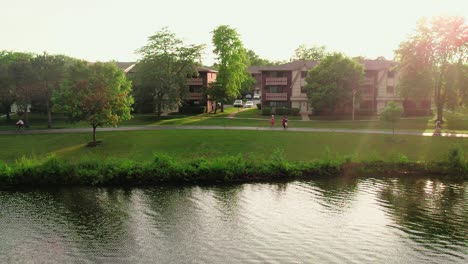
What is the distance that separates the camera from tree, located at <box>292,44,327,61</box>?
146m

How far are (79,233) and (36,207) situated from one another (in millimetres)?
6635

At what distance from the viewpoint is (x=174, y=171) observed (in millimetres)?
34531

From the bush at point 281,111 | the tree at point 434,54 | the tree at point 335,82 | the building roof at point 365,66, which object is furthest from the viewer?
the building roof at point 365,66

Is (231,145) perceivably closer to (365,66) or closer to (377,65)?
(365,66)

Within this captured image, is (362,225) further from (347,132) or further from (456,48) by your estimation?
(456,48)

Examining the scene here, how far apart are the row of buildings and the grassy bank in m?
45.4

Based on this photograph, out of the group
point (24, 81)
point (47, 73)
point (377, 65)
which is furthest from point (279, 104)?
point (24, 81)

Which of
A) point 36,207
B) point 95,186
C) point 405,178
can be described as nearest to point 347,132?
point 405,178

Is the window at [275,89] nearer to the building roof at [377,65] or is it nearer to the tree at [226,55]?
the tree at [226,55]

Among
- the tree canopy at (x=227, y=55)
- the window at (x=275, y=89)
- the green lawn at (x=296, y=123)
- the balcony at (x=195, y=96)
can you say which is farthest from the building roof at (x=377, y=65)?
the balcony at (x=195, y=96)

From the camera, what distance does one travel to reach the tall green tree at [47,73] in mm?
65125

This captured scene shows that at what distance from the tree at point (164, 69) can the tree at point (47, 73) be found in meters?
14.2

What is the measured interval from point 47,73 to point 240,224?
52.7m

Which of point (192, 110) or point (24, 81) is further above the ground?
point (24, 81)
